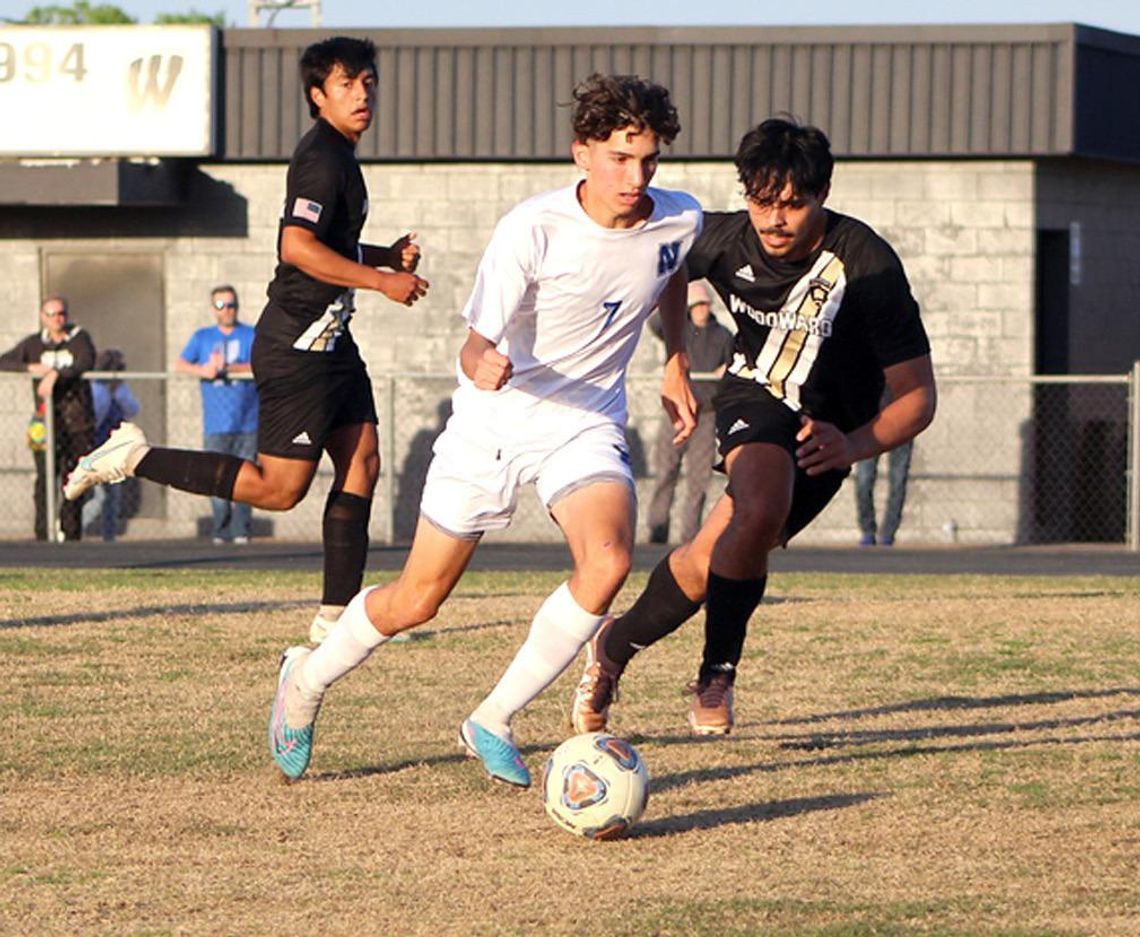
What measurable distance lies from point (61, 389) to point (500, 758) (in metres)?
14.0

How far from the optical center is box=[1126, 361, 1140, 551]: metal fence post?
20.2 metres

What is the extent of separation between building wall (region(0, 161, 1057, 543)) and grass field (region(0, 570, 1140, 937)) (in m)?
9.72

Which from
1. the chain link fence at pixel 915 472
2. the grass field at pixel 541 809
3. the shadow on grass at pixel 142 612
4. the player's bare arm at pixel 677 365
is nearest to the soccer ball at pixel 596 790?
the grass field at pixel 541 809

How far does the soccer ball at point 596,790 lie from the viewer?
6289mm

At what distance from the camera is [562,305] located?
6.86 metres

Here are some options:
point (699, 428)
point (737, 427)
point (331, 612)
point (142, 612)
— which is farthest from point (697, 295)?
point (737, 427)

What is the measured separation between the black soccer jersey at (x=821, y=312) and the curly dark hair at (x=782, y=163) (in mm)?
335

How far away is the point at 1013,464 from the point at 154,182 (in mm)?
8674

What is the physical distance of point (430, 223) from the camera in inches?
899

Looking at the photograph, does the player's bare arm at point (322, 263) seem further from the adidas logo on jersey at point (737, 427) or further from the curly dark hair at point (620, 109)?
the curly dark hair at point (620, 109)

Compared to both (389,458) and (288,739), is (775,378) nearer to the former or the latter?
(288,739)

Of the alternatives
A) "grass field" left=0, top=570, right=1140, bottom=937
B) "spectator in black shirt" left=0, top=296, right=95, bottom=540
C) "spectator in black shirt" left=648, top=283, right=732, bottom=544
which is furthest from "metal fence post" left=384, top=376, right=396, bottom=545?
"grass field" left=0, top=570, right=1140, bottom=937

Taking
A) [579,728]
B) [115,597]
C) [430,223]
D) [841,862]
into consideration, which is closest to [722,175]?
[430,223]

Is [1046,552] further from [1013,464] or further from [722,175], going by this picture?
[722,175]
